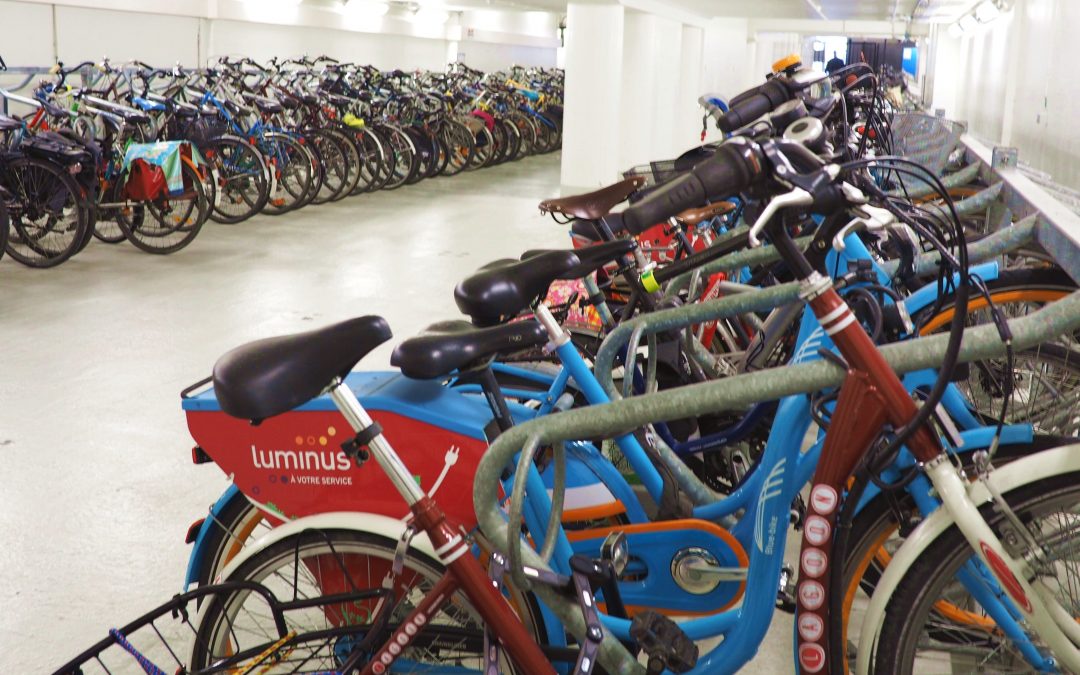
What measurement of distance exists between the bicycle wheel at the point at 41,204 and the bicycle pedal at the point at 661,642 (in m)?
5.32

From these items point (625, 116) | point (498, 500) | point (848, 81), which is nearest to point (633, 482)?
point (498, 500)

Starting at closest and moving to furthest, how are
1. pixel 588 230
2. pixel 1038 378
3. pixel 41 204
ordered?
1. pixel 1038 378
2. pixel 588 230
3. pixel 41 204

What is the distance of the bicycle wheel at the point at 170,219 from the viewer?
6492mm

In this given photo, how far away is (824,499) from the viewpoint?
140cm

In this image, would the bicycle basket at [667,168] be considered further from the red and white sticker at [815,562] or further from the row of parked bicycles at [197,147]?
the row of parked bicycles at [197,147]

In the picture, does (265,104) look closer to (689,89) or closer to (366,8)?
(366,8)

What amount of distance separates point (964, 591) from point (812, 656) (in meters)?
0.23

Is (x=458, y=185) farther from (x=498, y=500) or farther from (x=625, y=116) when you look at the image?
(x=498, y=500)

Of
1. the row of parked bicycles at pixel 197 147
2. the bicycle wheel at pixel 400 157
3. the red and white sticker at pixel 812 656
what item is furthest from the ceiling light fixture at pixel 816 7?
the red and white sticker at pixel 812 656

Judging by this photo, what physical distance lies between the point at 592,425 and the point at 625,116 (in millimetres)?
10838

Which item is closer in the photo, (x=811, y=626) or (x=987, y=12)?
(x=811, y=626)

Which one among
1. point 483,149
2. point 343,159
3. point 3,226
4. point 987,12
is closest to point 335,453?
point 3,226

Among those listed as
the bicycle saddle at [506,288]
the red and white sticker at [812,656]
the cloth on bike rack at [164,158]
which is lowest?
the red and white sticker at [812,656]

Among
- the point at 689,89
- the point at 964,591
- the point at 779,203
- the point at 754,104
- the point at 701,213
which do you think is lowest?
the point at 964,591
